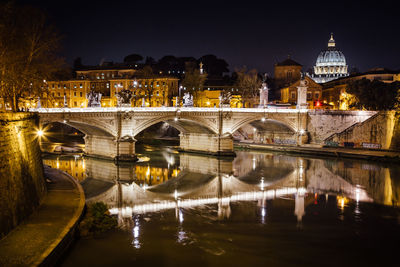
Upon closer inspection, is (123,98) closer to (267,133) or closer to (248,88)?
(267,133)

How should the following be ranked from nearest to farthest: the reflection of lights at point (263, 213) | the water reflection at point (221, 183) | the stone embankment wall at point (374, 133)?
the reflection of lights at point (263, 213) < the water reflection at point (221, 183) < the stone embankment wall at point (374, 133)

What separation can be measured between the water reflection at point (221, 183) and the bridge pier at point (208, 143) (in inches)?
70.2

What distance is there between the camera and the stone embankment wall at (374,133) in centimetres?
3644

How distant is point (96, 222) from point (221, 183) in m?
12.5

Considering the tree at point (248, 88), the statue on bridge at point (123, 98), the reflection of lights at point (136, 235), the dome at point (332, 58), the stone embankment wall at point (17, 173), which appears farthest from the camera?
the dome at point (332, 58)

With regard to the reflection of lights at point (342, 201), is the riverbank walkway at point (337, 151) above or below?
above

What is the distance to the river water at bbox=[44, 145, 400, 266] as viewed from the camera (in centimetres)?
1321

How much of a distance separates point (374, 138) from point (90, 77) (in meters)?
44.5

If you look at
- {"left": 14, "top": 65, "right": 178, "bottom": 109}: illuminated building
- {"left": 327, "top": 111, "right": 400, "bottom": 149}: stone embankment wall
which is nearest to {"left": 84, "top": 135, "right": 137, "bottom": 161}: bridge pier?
{"left": 327, "top": 111, "right": 400, "bottom": 149}: stone embankment wall

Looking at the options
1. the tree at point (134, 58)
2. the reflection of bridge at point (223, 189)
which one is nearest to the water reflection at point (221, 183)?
the reflection of bridge at point (223, 189)

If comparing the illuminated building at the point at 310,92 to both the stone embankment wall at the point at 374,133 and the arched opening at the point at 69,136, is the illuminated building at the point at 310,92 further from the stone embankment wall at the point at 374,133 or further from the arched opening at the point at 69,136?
the arched opening at the point at 69,136

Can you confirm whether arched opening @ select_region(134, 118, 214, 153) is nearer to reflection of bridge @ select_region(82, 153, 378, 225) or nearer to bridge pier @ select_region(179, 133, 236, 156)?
bridge pier @ select_region(179, 133, 236, 156)

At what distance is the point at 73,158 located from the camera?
3403cm

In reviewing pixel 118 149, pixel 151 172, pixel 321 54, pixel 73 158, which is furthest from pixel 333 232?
pixel 321 54
